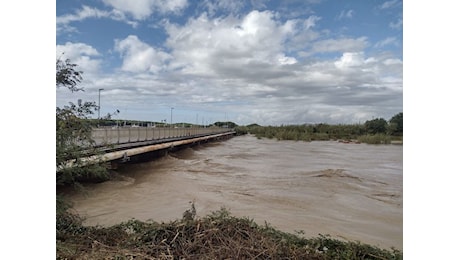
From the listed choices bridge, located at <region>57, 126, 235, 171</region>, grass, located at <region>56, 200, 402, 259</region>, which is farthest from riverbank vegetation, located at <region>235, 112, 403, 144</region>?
grass, located at <region>56, 200, 402, 259</region>

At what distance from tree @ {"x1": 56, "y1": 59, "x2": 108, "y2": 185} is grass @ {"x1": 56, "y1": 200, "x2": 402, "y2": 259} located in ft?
2.42

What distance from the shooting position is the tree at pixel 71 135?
3543mm

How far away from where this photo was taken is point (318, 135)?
4450 centimetres

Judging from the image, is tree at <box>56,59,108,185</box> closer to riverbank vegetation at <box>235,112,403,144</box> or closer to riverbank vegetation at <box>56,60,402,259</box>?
riverbank vegetation at <box>56,60,402,259</box>

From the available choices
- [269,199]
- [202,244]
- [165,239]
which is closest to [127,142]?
[269,199]

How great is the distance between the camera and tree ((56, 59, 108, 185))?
3.54 meters

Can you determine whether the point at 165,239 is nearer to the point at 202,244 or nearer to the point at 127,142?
the point at 202,244

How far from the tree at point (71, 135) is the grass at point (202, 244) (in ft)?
2.42

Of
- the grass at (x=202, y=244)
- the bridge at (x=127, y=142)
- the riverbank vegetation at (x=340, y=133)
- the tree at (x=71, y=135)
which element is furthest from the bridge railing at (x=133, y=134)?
the riverbank vegetation at (x=340, y=133)

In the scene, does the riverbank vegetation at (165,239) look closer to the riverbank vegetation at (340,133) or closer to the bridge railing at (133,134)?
the bridge railing at (133,134)

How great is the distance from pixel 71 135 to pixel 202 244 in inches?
86.7
